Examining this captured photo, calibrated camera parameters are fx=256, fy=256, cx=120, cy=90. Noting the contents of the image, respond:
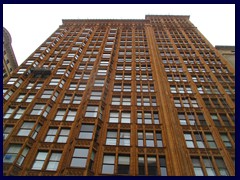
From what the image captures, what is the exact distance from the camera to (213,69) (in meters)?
45.4

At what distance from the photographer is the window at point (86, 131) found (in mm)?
28919

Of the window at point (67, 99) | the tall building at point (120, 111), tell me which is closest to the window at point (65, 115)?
the tall building at point (120, 111)

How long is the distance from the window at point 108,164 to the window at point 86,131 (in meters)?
3.38

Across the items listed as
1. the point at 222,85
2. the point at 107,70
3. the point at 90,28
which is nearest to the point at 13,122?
the point at 107,70

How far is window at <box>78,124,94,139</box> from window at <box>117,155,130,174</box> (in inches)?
179

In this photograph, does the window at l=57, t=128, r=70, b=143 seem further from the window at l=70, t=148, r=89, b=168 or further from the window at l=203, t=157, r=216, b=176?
the window at l=203, t=157, r=216, b=176

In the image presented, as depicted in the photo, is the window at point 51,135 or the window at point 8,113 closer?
the window at point 51,135

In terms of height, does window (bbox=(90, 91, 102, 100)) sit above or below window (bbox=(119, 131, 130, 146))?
above

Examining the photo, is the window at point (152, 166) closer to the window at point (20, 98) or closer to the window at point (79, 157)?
the window at point (79, 157)

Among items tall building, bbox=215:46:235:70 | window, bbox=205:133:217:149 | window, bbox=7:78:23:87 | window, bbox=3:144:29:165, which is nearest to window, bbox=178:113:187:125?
window, bbox=205:133:217:149

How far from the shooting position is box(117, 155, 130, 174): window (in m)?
25.0

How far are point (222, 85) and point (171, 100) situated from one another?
9.84 metres

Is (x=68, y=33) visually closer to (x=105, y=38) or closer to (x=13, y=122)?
(x=105, y=38)

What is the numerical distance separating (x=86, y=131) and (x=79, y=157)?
4097 millimetres
